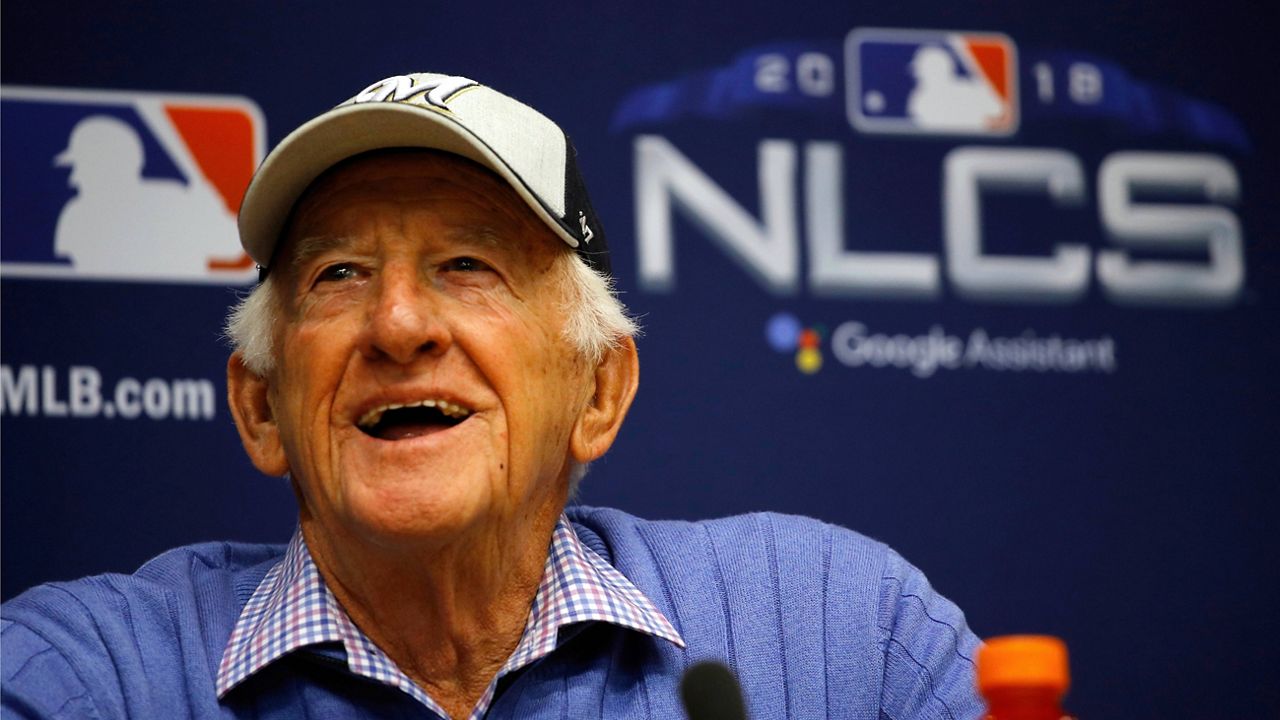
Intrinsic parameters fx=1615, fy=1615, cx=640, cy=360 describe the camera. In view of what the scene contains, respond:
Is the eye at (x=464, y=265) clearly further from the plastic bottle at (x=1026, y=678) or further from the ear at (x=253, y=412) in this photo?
the plastic bottle at (x=1026, y=678)

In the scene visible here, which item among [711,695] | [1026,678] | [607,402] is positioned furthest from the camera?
[607,402]

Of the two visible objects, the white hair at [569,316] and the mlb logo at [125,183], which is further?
the mlb logo at [125,183]

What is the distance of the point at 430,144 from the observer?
1598 millimetres

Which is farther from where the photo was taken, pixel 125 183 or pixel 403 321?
pixel 125 183

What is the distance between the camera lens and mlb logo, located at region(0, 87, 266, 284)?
2240 mm

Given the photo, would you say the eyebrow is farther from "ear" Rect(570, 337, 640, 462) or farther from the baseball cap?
"ear" Rect(570, 337, 640, 462)

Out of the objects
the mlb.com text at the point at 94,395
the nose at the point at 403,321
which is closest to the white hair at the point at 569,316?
the nose at the point at 403,321

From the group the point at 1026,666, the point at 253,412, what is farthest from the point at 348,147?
the point at 1026,666

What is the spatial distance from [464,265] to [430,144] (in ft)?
0.41

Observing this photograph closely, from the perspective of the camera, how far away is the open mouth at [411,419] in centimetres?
155

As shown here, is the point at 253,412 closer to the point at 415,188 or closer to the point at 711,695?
the point at 415,188

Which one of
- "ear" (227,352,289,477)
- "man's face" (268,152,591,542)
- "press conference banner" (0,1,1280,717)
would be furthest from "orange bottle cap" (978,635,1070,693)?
"press conference banner" (0,1,1280,717)

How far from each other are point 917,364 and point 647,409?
16.7 inches

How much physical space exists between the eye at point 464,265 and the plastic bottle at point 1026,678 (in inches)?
32.4
